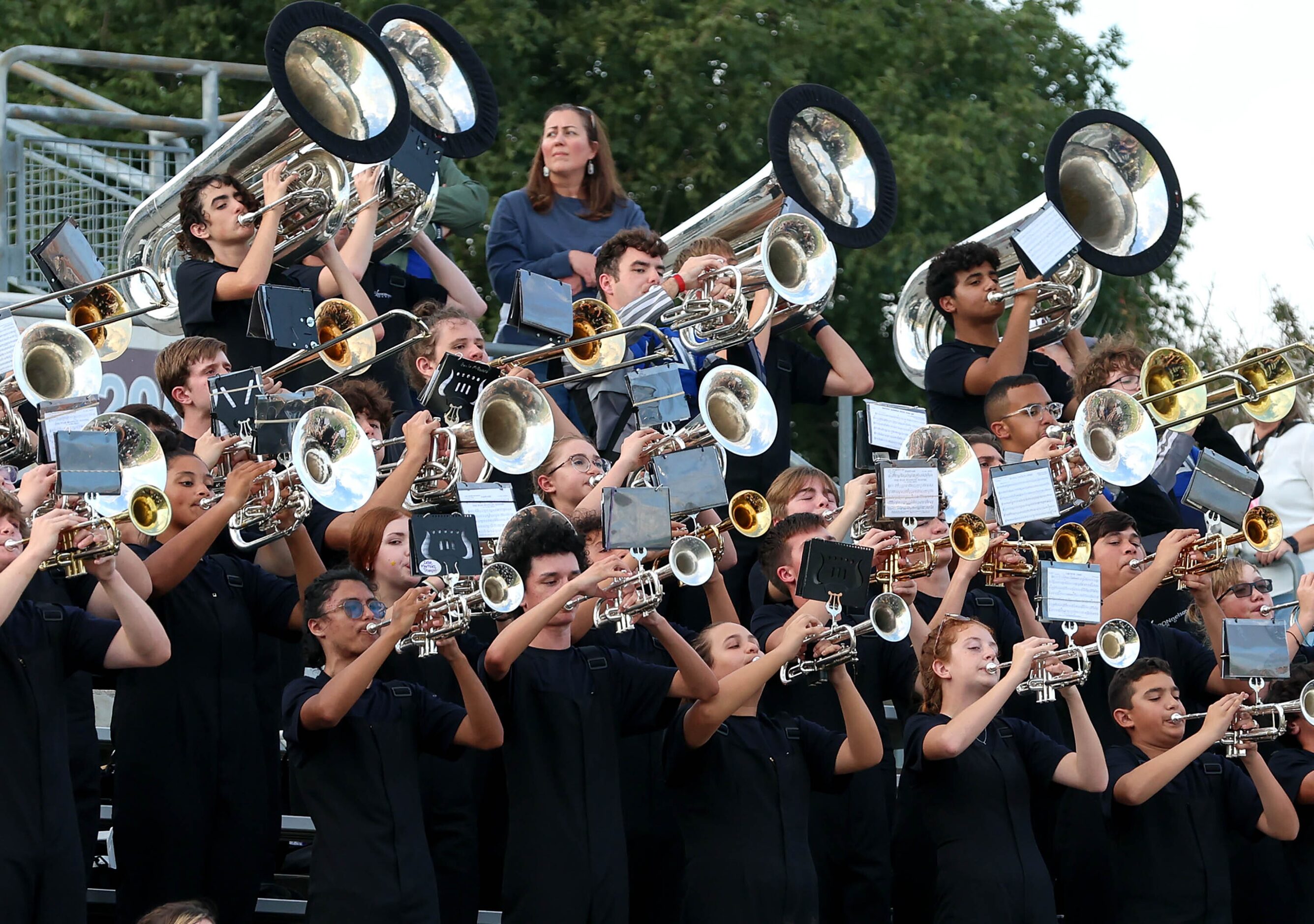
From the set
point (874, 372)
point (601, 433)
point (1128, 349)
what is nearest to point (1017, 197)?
point (874, 372)

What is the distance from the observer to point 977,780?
6.55m

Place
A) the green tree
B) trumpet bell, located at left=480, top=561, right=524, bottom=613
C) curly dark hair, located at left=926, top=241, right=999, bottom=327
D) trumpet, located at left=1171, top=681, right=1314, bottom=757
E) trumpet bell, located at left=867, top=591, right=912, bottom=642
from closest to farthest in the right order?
trumpet bell, located at left=480, top=561, right=524, bottom=613 < trumpet bell, located at left=867, top=591, right=912, bottom=642 < trumpet, located at left=1171, top=681, right=1314, bottom=757 < curly dark hair, located at left=926, top=241, right=999, bottom=327 < the green tree

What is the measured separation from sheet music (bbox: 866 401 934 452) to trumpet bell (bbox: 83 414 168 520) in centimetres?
232

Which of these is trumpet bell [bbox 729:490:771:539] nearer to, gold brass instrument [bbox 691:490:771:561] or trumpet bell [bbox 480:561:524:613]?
gold brass instrument [bbox 691:490:771:561]

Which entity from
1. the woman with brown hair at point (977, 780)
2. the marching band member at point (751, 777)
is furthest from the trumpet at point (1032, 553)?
the marching band member at point (751, 777)

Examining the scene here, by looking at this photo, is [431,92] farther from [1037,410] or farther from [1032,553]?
[1032,553]

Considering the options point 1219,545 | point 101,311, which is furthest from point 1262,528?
point 101,311

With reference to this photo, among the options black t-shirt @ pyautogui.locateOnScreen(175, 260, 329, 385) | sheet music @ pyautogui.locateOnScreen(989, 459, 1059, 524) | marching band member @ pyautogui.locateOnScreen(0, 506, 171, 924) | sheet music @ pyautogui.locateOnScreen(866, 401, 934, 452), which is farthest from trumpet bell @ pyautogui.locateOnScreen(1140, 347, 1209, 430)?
marching band member @ pyautogui.locateOnScreen(0, 506, 171, 924)

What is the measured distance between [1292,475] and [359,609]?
518 cm

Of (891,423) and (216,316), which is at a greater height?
(216,316)

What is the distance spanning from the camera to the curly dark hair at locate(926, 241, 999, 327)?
8.69 meters

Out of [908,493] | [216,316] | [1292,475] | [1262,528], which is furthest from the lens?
[1292,475]

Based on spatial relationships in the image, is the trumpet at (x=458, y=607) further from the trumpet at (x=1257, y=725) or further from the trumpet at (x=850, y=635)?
the trumpet at (x=1257, y=725)

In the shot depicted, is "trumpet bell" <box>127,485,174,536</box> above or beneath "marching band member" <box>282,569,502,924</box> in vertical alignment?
above
